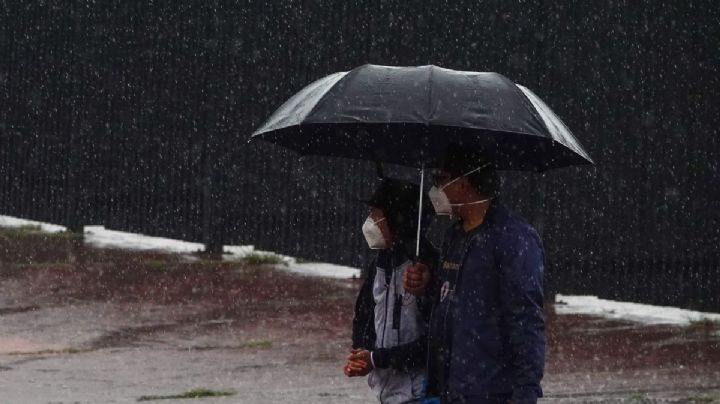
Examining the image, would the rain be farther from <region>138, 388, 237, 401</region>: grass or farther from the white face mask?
the white face mask

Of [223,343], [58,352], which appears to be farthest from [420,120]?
[223,343]

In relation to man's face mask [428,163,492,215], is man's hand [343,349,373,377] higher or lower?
lower

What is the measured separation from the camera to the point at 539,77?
44.6ft

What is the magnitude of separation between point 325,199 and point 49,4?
6226 mm

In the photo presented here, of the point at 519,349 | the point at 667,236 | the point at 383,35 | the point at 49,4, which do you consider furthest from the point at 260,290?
the point at 519,349

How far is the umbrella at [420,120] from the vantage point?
567 centimetres

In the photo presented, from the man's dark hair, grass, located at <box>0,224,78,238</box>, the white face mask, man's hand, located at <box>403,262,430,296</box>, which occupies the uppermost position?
the man's dark hair

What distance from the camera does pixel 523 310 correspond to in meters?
5.02

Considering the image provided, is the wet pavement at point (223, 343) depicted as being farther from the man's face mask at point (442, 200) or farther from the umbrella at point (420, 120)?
the man's face mask at point (442, 200)

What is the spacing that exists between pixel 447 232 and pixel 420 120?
18.3 inches

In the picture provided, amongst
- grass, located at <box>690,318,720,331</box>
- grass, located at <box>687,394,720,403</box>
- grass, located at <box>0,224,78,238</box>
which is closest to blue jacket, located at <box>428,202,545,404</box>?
grass, located at <box>687,394,720,403</box>

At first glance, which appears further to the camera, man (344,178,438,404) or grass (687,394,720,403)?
grass (687,394,720,403)

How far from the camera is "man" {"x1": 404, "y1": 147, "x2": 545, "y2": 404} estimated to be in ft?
16.5

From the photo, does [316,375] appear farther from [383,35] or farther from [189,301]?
[383,35]
